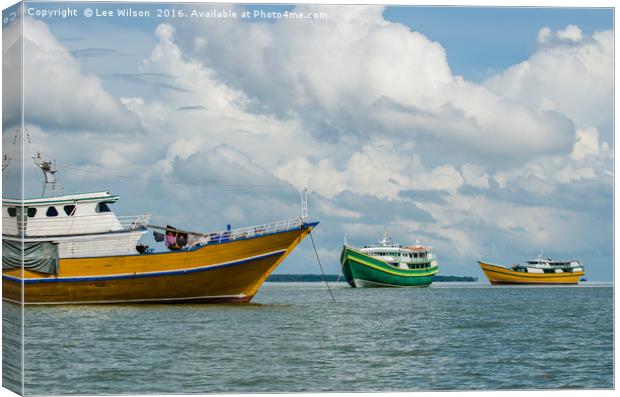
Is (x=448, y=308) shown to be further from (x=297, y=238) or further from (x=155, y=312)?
(x=155, y=312)

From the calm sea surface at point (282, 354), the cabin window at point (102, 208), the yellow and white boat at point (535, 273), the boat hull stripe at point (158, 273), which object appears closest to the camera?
the calm sea surface at point (282, 354)

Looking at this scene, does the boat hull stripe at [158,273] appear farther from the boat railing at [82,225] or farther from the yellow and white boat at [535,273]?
the yellow and white boat at [535,273]

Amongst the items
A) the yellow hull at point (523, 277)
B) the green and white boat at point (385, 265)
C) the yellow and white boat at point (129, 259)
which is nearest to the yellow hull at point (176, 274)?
the yellow and white boat at point (129, 259)

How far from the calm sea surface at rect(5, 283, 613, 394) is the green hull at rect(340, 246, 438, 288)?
4244 centimetres

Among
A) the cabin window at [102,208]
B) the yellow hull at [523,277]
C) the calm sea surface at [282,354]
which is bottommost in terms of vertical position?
the calm sea surface at [282,354]

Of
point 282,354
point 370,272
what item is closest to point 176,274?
point 282,354

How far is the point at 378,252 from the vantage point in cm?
7544

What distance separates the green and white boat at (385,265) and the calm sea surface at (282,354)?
4251cm

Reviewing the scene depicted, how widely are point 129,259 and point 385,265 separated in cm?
4410

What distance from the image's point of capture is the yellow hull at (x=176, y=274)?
101 feet

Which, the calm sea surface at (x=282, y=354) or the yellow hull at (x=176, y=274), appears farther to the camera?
the yellow hull at (x=176, y=274)

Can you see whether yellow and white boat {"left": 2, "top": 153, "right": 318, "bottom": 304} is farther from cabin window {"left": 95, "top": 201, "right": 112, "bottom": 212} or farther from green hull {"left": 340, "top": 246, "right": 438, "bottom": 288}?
green hull {"left": 340, "top": 246, "right": 438, "bottom": 288}

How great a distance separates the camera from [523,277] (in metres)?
79.1

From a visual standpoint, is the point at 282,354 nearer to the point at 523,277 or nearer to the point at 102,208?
the point at 102,208
